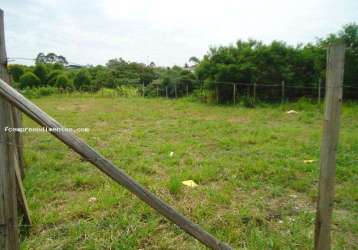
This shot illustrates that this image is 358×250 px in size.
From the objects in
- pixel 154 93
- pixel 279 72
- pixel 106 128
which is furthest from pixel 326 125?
pixel 154 93

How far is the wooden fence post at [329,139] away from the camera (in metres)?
1.32

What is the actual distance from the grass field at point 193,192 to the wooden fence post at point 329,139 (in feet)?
2.14

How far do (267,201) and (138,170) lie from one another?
1.70m

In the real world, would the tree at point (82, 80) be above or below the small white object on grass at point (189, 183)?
above

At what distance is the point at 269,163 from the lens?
3.86m

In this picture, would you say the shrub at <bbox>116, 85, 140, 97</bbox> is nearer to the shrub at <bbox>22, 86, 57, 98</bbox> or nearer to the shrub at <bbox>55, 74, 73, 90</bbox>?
the shrub at <bbox>55, 74, 73, 90</bbox>

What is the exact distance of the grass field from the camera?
212 centimetres

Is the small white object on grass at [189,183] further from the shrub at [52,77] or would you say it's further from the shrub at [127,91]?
the shrub at [52,77]

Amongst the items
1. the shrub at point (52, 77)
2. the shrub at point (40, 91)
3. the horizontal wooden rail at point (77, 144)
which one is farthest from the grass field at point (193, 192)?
the shrub at point (52, 77)

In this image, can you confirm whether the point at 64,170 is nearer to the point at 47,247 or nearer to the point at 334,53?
the point at 47,247

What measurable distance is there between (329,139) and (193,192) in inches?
70.0

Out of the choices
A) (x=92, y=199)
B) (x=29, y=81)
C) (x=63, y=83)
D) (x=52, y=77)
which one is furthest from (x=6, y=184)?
(x=52, y=77)

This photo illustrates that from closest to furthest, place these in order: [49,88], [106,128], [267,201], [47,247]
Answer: [47,247] → [267,201] → [106,128] → [49,88]

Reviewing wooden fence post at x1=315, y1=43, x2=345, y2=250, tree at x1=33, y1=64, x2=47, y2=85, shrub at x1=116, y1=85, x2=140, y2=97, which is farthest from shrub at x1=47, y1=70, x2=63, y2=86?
wooden fence post at x1=315, y1=43, x2=345, y2=250
